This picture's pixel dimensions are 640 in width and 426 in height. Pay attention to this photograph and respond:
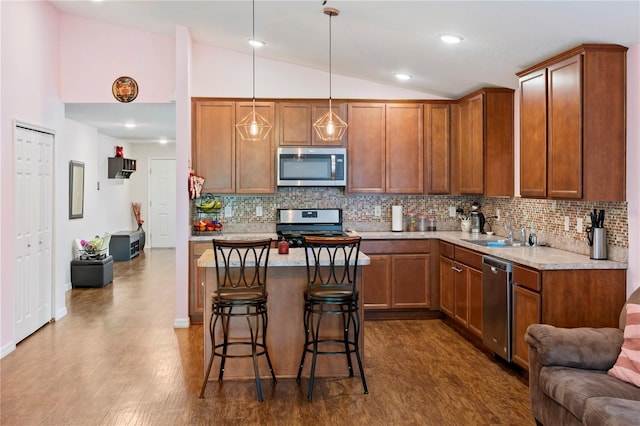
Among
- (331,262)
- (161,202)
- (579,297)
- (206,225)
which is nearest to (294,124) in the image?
(206,225)

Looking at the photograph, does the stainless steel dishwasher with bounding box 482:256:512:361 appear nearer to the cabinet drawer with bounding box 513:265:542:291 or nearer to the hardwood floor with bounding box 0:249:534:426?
the cabinet drawer with bounding box 513:265:542:291

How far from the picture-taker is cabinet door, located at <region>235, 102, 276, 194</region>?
5.95m

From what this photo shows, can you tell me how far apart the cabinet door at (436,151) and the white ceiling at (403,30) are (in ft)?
0.97

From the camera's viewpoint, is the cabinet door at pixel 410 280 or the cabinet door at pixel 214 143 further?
the cabinet door at pixel 214 143

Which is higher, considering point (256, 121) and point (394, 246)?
point (256, 121)

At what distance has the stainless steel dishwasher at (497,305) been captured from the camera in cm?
403

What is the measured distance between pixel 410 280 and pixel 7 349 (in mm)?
3867

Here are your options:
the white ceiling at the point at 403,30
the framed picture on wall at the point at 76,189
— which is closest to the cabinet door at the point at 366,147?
the white ceiling at the point at 403,30

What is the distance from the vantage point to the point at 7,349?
4.58 m

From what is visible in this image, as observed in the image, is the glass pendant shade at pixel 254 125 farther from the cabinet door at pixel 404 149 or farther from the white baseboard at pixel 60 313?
the white baseboard at pixel 60 313

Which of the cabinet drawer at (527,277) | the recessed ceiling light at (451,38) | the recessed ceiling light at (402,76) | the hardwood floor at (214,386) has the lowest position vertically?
the hardwood floor at (214,386)

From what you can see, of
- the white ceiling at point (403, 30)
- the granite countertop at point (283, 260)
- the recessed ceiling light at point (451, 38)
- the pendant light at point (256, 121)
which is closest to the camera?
the white ceiling at point (403, 30)

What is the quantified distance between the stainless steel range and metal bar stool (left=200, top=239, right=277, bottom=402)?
213 centimetres

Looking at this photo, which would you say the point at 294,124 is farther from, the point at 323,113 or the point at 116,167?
the point at 116,167
